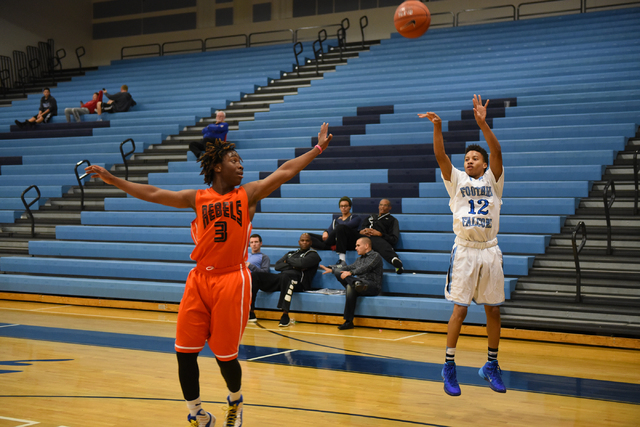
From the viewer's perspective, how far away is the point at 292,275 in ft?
27.8

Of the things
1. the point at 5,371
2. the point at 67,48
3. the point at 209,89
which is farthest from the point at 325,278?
the point at 67,48

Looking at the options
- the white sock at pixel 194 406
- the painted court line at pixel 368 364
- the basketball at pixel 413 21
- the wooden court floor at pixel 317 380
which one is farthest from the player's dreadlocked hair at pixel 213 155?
the basketball at pixel 413 21

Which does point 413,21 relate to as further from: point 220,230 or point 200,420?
point 200,420

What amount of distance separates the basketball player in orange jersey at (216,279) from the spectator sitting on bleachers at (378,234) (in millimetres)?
4867

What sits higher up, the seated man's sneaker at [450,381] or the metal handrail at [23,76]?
the metal handrail at [23,76]

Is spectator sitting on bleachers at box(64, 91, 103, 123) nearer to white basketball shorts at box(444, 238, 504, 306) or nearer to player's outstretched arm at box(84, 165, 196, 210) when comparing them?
player's outstretched arm at box(84, 165, 196, 210)

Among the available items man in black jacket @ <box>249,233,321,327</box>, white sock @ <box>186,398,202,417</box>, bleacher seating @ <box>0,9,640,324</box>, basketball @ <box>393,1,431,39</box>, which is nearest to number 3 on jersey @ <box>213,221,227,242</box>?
white sock @ <box>186,398,202,417</box>

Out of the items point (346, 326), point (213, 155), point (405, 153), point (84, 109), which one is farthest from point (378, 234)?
point (84, 109)

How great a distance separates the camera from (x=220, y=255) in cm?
362

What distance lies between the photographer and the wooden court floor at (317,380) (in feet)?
14.1

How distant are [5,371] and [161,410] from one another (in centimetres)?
204

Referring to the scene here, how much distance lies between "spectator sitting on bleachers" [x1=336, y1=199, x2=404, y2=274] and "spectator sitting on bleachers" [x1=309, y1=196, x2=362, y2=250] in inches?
3.5

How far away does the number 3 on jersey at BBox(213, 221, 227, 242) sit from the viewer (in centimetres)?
362

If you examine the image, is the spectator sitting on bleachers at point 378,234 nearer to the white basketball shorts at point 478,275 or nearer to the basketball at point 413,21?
the basketball at point 413,21
